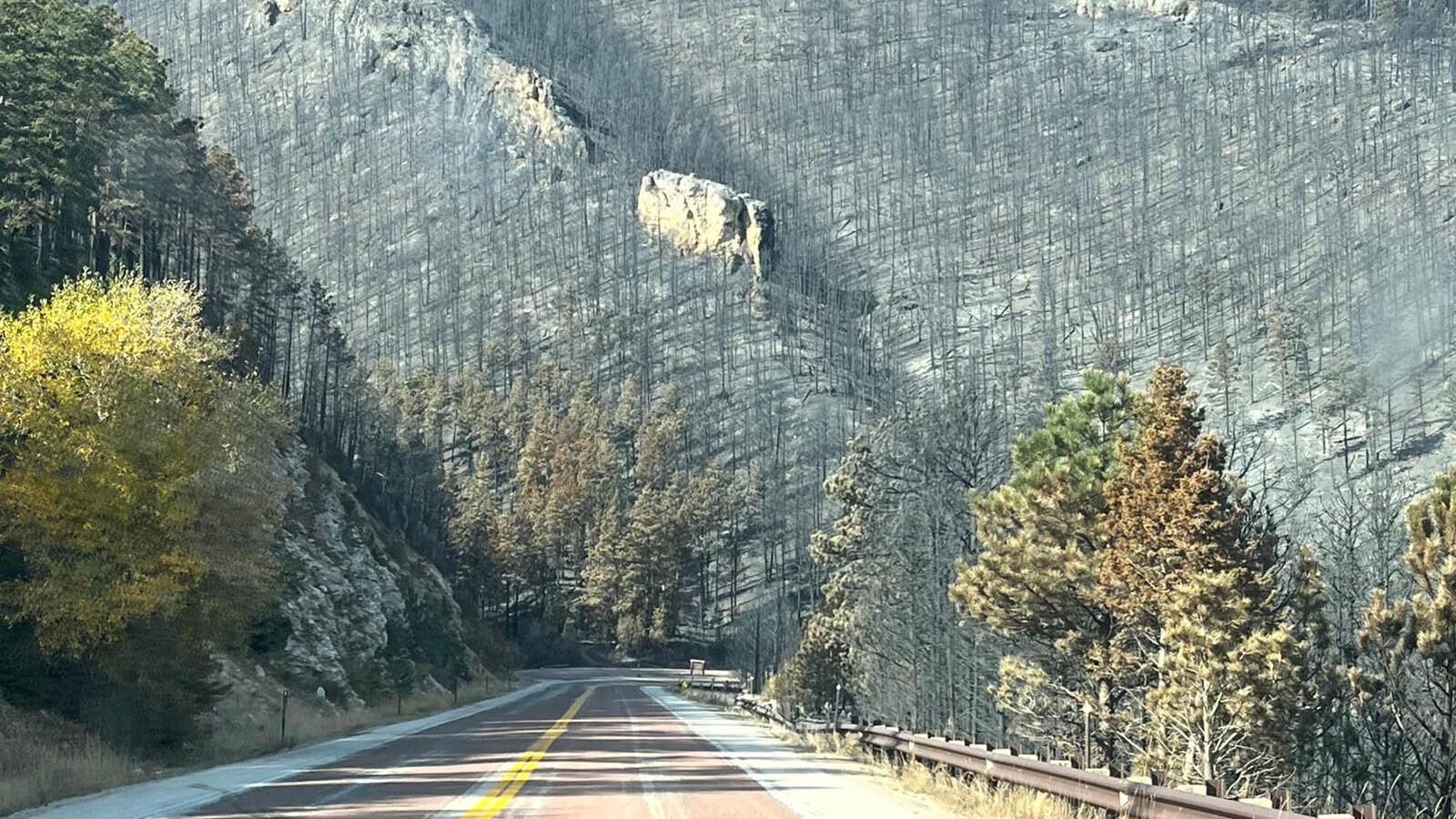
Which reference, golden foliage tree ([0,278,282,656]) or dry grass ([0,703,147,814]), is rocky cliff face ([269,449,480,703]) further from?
dry grass ([0,703,147,814])

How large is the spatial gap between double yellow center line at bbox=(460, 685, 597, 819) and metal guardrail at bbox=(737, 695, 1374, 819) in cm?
590

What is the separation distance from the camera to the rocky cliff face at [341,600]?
4562cm

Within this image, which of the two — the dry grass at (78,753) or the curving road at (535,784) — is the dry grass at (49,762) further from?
the curving road at (535,784)

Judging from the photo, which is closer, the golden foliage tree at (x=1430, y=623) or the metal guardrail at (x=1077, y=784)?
the metal guardrail at (x=1077, y=784)

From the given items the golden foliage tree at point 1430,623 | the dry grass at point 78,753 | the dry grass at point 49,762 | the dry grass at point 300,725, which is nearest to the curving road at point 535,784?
the dry grass at point 49,762

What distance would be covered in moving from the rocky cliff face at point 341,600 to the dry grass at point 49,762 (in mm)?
11112

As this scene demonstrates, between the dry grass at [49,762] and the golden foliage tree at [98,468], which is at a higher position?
the golden foliage tree at [98,468]

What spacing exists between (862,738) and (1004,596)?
1515cm

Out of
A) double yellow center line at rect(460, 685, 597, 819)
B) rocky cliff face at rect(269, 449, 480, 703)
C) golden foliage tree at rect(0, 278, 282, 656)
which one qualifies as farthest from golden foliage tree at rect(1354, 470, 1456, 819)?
rocky cliff face at rect(269, 449, 480, 703)

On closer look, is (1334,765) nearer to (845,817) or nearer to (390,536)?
(845,817)

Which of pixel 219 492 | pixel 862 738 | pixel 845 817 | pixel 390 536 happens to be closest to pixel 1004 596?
pixel 862 738

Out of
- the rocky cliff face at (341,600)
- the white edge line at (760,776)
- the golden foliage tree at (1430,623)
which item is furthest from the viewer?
the rocky cliff face at (341,600)

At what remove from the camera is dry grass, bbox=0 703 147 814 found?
1818 centimetres

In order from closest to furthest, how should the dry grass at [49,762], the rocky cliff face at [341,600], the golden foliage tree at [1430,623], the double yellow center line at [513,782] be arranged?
the double yellow center line at [513,782] < the dry grass at [49,762] < the golden foliage tree at [1430,623] < the rocky cliff face at [341,600]
